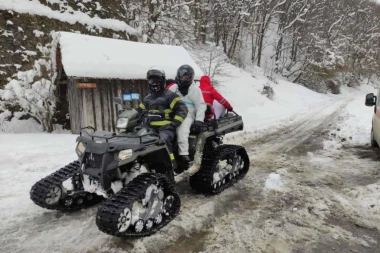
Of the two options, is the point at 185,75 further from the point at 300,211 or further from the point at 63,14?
the point at 63,14

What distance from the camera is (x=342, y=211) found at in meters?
4.47

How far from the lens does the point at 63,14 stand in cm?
1430

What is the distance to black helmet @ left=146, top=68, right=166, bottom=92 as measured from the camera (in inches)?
179

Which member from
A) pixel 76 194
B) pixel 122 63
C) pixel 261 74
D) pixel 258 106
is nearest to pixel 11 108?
pixel 122 63

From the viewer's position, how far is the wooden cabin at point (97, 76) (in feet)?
31.8

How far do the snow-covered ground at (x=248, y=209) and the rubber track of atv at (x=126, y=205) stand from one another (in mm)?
122

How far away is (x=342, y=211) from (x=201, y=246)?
7.35 feet

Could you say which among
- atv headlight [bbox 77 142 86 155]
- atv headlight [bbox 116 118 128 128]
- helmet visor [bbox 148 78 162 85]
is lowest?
atv headlight [bbox 77 142 86 155]

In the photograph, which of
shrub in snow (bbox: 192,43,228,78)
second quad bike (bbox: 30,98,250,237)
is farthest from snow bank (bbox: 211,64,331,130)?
second quad bike (bbox: 30,98,250,237)

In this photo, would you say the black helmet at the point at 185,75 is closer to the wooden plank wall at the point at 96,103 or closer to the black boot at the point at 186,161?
the black boot at the point at 186,161

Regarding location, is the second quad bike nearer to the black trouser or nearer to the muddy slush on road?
the black trouser

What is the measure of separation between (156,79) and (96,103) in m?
6.30

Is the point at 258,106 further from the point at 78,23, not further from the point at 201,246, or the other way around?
the point at 201,246

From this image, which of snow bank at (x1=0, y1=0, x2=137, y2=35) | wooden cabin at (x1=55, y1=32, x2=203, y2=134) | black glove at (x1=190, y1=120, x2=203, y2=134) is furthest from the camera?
snow bank at (x1=0, y1=0, x2=137, y2=35)
